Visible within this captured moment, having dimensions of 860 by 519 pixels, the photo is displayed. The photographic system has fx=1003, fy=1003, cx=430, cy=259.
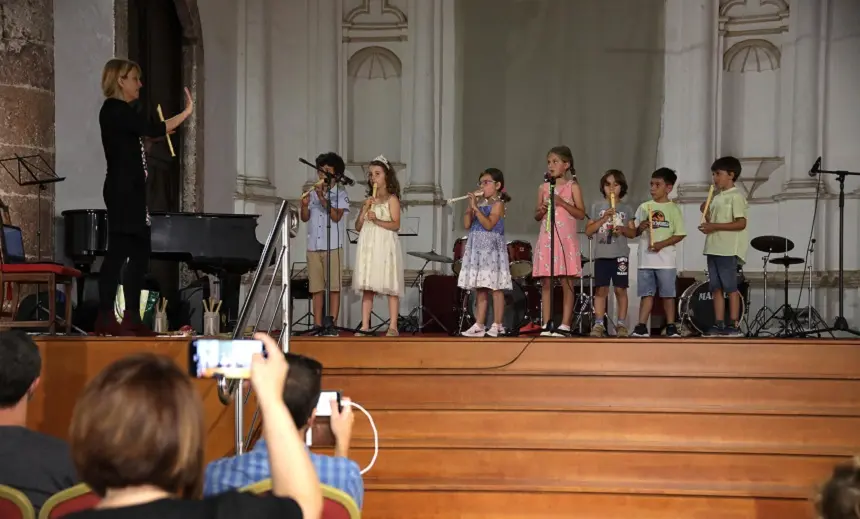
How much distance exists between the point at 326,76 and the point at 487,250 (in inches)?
176

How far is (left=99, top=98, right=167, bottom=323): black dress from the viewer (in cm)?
546

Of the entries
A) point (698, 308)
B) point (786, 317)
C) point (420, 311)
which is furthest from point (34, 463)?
point (786, 317)

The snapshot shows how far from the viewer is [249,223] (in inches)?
279

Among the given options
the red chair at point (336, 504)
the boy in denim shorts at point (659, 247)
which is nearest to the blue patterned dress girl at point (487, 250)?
the boy in denim shorts at point (659, 247)

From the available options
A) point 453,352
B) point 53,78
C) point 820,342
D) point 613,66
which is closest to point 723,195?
point 820,342

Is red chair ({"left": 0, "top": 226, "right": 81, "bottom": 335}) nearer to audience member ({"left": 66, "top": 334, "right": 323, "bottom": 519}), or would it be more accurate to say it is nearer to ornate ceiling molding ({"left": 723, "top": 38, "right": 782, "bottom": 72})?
Answer: audience member ({"left": 66, "top": 334, "right": 323, "bottom": 519})

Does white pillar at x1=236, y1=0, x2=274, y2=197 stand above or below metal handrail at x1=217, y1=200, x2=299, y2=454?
above

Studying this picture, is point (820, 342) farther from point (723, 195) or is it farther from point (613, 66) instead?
point (613, 66)

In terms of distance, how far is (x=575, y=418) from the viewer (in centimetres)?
496

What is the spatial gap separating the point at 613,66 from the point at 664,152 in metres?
1.04

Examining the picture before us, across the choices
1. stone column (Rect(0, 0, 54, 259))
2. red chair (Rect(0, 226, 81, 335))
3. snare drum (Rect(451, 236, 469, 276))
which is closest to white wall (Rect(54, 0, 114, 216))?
stone column (Rect(0, 0, 54, 259))

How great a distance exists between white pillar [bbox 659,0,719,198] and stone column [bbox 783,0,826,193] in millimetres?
795

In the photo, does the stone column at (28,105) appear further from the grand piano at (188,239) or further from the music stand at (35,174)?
the grand piano at (188,239)

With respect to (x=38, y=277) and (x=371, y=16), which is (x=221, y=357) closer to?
(x=38, y=277)
